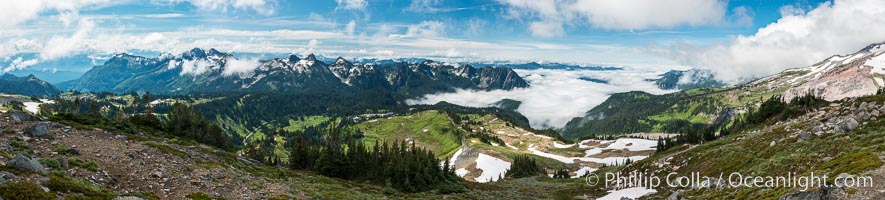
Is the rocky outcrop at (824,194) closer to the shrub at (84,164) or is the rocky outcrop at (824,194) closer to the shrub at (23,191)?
the shrub at (23,191)

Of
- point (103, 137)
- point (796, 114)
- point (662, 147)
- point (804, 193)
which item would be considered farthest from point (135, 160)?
point (662, 147)

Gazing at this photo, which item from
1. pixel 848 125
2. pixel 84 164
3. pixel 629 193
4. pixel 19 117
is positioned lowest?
pixel 629 193

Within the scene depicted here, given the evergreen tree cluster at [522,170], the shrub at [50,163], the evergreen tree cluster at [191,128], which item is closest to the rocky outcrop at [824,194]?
the shrub at [50,163]

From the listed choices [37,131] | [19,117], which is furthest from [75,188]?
[19,117]

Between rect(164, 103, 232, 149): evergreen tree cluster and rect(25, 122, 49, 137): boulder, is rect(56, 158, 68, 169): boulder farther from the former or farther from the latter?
rect(164, 103, 232, 149): evergreen tree cluster

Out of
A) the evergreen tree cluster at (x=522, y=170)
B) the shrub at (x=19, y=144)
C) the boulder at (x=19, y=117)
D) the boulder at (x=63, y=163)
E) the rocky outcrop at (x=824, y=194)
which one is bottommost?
the evergreen tree cluster at (x=522, y=170)

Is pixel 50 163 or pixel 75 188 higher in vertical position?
pixel 50 163

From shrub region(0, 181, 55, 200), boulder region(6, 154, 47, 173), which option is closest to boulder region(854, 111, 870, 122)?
shrub region(0, 181, 55, 200)

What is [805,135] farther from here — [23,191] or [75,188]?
[23,191]

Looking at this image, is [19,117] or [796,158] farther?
[796,158]

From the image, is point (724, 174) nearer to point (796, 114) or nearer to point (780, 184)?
point (780, 184)
